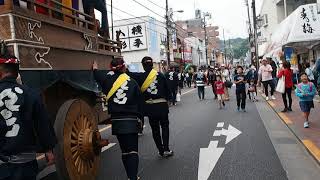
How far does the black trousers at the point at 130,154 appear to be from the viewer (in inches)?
236

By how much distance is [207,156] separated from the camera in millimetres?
8070

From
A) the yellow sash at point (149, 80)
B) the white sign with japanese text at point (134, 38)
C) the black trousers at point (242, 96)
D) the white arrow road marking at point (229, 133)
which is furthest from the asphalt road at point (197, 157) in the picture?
the white sign with japanese text at point (134, 38)

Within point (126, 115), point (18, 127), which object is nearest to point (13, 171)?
point (18, 127)

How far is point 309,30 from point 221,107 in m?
4.85

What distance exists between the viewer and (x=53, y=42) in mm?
A: 5535

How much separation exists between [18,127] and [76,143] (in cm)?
180

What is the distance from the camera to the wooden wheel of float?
5.08m

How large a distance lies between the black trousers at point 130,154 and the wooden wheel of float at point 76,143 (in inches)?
14.0

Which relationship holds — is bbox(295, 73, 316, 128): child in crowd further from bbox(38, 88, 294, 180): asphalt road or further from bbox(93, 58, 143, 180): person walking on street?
bbox(93, 58, 143, 180): person walking on street

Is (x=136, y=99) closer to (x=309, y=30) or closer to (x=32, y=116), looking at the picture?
(x=32, y=116)

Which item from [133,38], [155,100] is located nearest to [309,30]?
[155,100]

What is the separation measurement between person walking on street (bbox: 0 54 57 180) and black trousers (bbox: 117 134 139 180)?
2.21 metres

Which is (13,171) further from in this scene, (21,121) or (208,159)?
(208,159)

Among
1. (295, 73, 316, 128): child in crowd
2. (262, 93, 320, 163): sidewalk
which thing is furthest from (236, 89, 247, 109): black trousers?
(295, 73, 316, 128): child in crowd
